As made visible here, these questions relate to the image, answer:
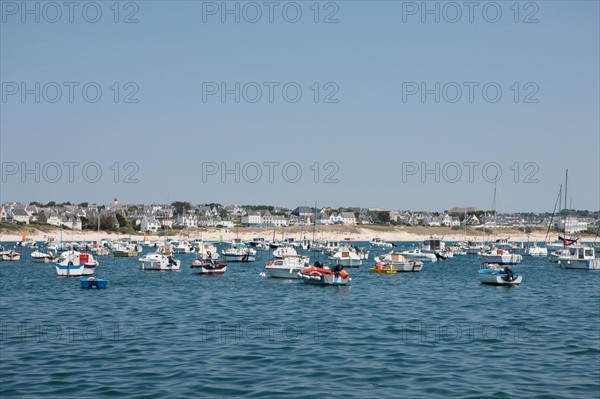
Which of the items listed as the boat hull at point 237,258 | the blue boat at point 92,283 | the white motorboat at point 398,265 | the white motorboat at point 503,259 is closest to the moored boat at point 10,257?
the boat hull at point 237,258

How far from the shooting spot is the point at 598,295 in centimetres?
6222

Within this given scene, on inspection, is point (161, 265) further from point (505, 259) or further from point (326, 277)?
point (505, 259)

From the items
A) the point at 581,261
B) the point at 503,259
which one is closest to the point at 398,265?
the point at 581,261

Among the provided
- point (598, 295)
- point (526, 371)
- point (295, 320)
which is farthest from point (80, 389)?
point (598, 295)

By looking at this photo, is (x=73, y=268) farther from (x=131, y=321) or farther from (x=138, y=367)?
(x=138, y=367)

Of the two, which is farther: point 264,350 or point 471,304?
point 471,304

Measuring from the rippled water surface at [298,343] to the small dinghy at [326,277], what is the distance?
2.30 metres

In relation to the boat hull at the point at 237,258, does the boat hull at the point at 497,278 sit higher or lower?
higher

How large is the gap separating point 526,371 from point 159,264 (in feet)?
229

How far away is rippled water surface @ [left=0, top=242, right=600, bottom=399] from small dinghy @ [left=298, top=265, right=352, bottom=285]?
7.54 feet

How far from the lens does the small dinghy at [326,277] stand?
2655 inches

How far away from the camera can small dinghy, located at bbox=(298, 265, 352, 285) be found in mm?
67438

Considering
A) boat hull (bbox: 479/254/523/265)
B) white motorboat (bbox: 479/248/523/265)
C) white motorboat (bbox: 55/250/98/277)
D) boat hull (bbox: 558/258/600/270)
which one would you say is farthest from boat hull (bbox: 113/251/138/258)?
boat hull (bbox: 558/258/600/270)

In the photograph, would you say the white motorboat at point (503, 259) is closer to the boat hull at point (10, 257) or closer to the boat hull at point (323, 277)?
the boat hull at point (323, 277)
